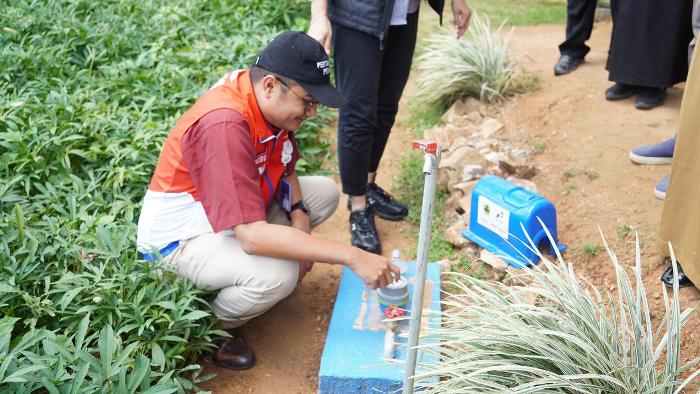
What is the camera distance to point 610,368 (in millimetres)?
1987

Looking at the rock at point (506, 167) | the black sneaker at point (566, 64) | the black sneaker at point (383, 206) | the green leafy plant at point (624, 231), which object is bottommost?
the black sneaker at point (383, 206)

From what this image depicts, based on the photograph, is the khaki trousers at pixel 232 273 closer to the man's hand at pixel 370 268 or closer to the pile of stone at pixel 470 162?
the man's hand at pixel 370 268

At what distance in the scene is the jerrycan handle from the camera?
121 inches

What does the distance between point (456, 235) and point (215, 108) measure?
150cm

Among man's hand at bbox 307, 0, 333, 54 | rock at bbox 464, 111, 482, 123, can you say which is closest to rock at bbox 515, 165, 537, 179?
rock at bbox 464, 111, 482, 123

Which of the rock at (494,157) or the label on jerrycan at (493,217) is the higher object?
the label on jerrycan at (493,217)

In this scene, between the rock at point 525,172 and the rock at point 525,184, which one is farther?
the rock at point 525,172

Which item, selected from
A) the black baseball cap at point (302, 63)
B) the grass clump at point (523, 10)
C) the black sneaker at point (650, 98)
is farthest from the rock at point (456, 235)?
the grass clump at point (523, 10)

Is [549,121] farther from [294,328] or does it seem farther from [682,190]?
[294,328]

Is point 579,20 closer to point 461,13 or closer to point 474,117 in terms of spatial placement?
point 474,117

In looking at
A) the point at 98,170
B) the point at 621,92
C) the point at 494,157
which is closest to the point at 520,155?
the point at 494,157

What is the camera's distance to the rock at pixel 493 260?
3156mm

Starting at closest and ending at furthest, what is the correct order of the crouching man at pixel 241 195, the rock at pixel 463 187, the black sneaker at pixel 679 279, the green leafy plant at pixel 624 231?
1. the crouching man at pixel 241 195
2. the black sneaker at pixel 679 279
3. the green leafy plant at pixel 624 231
4. the rock at pixel 463 187

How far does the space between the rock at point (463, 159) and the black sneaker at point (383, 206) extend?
0.49 meters
